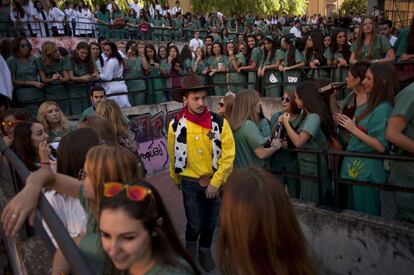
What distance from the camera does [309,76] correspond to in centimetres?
870

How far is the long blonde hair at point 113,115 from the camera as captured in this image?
449cm

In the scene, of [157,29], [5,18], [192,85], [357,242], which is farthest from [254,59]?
[157,29]

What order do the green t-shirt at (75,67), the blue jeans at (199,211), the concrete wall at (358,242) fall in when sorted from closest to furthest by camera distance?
the concrete wall at (358,242) < the blue jeans at (199,211) < the green t-shirt at (75,67)

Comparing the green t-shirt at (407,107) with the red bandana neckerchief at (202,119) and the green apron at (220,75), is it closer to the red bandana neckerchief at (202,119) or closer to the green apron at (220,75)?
the red bandana neckerchief at (202,119)

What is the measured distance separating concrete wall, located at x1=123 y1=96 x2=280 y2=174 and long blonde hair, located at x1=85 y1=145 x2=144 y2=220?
5.77 meters

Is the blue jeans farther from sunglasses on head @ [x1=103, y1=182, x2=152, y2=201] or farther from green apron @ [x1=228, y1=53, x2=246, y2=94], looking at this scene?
green apron @ [x1=228, y1=53, x2=246, y2=94]

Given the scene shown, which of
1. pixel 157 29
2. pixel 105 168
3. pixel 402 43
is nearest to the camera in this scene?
pixel 105 168

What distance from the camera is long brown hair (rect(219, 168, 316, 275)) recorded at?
5.29 ft

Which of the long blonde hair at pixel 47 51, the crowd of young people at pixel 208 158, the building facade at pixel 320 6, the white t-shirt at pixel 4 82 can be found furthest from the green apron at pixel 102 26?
the building facade at pixel 320 6

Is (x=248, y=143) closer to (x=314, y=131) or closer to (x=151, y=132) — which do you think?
(x=314, y=131)

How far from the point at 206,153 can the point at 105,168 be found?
170 cm

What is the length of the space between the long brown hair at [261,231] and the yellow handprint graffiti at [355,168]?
208 cm

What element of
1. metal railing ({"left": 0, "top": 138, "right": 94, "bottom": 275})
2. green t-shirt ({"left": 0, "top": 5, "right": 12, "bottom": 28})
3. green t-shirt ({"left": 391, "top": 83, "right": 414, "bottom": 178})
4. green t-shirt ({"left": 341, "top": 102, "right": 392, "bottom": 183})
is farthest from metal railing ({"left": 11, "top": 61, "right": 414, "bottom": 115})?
green t-shirt ({"left": 0, "top": 5, "right": 12, "bottom": 28})

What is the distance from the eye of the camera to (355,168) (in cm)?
359
